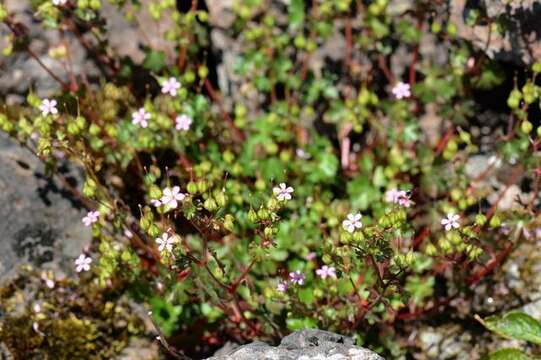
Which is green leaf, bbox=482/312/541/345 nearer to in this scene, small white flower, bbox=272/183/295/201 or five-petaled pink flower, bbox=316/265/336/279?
five-petaled pink flower, bbox=316/265/336/279

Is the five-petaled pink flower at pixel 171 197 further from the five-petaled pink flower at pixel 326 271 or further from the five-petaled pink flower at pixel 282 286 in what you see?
Answer: the five-petaled pink flower at pixel 326 271

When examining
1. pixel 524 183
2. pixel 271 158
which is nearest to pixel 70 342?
pixel 271 158

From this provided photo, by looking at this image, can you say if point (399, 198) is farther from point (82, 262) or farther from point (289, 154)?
point (82, 262)

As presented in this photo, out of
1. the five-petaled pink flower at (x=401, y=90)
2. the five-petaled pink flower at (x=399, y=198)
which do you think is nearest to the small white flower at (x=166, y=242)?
the five-petaled pink flower at (x=399, y=198)

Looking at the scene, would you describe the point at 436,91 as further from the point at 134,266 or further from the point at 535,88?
the point at 134,266

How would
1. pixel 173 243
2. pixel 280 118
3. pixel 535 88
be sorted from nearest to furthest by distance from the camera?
1. pixel 173 243
2. pixel 535 88
3. pixel 280 118

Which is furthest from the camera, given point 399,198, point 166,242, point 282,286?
point 399,198

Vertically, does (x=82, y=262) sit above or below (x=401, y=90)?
below

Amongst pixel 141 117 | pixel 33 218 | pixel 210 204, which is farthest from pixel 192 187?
pixel 33 218

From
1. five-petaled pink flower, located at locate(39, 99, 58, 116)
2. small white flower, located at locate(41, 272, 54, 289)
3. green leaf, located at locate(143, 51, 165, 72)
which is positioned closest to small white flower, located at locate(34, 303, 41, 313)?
small white flower, located at locate(41, 272, 54, 289)
